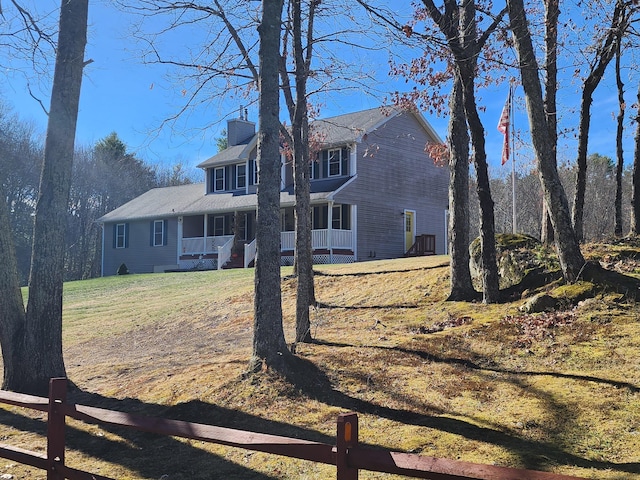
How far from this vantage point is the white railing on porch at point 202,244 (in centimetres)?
2953

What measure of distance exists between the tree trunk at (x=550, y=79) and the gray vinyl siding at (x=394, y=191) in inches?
451

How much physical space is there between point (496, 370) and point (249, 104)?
6.93m

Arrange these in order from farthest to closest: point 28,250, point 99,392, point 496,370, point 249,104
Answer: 1. point 28,250
2. point 249,104
3. point 99,392
4. point 496,370

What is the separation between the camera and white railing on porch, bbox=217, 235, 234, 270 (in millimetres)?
27891

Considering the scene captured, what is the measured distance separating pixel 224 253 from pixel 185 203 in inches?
248

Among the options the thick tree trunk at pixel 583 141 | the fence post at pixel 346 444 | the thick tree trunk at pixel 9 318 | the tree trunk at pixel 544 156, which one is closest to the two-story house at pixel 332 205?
the thick tree trunk at pixel 583 141

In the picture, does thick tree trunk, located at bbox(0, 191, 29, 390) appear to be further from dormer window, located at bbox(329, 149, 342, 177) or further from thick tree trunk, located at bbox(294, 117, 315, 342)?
dormer window, located at bbox(329, 149, 342, 177)

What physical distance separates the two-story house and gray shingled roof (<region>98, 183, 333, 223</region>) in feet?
0.33

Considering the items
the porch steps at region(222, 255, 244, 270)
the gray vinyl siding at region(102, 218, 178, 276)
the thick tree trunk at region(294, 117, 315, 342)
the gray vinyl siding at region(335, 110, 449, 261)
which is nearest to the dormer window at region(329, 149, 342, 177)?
the gray vinyl siding at region(335, 110, 449, 261)

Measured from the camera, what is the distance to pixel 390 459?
2.77 metres

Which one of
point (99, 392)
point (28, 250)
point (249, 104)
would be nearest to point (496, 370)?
point (99, 392)

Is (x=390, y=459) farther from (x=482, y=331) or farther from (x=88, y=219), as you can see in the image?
(x=88, y=219)

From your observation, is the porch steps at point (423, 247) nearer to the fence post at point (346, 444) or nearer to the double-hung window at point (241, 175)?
the double-hung window at point (241, 175)

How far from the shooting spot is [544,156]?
946cm
